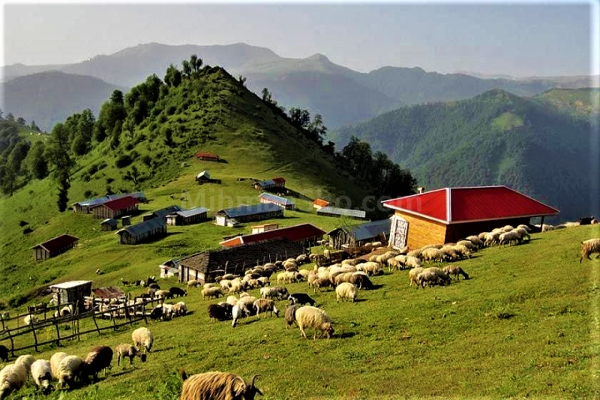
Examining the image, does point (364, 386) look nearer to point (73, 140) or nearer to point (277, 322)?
point (277, 322)

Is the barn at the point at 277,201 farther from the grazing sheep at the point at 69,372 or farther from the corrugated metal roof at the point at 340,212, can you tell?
the grazing sheep at the point at 69,372

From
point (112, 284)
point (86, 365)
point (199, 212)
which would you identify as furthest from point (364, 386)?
point (199, 212)

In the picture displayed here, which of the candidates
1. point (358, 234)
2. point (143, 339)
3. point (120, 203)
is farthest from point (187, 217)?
point (143, 339)

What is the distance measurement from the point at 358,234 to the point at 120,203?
181 feet

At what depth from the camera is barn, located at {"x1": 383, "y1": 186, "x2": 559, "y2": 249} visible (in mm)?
40781

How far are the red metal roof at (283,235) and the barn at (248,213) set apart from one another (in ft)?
54.1

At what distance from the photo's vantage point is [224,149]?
138 meters

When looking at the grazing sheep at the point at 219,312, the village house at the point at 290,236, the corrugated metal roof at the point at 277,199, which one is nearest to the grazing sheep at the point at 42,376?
the grazing sheep at the point at 219,312

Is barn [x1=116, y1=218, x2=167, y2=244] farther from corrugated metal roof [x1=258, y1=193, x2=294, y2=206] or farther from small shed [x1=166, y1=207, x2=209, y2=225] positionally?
corrugated metal roof [x1=258, y1=193, x2=294, y2=206]

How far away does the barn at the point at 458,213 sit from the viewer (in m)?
40.8

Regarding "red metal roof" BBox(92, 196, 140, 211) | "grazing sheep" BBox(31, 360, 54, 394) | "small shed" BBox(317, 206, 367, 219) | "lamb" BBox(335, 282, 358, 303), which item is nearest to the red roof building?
"red metal roof" BBox(92, 196, 140, 211)

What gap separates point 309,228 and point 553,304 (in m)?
59.3

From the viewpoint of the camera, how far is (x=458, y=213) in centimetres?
4091

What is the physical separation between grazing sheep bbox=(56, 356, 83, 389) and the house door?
3231 cm
